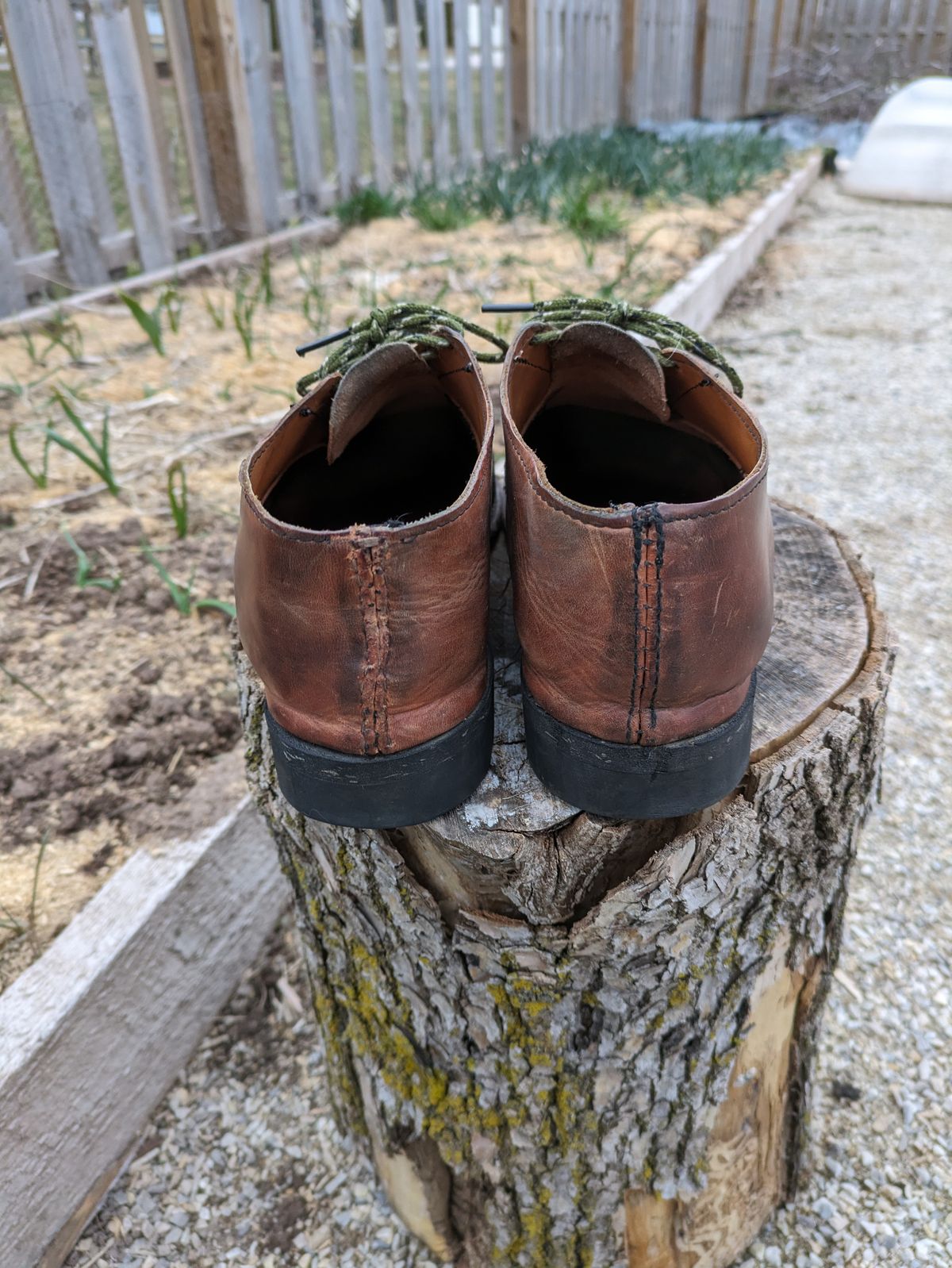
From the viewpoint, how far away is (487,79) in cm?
601

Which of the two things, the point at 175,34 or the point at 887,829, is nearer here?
the point at 887,829

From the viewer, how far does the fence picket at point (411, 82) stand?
204 inches

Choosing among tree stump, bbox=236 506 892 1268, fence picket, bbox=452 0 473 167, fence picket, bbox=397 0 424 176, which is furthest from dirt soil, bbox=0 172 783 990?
fence picket, bbox=452 0 473 167

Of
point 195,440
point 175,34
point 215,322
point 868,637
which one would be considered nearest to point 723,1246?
point 868,637

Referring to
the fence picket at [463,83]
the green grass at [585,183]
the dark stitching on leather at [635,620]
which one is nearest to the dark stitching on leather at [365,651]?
the dark stitching on leather at [635,620]

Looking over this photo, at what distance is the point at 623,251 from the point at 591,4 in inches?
149

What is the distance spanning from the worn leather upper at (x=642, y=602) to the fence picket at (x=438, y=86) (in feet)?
17.2

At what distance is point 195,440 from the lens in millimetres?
2779

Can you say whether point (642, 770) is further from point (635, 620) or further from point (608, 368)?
point (608, 368)

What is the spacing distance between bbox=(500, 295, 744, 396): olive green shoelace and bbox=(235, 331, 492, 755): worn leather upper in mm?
341

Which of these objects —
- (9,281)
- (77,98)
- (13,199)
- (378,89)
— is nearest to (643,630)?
(9,281)

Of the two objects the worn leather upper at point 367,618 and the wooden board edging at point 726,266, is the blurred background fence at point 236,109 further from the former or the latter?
the worn leather upper at point 367,618

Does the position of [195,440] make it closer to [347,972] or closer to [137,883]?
[137,883]

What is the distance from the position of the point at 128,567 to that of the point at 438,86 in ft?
14.9
